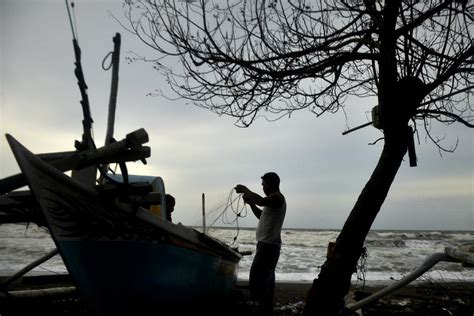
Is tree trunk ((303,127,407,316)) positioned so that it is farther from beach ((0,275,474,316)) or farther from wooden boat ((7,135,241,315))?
wooden boat ((7,135,241,315))

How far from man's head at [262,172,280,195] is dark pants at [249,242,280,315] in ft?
2.66

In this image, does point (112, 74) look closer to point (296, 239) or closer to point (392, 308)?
point (392, 308)

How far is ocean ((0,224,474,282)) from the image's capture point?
1351 centimetres

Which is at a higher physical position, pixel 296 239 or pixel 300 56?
pixel 300 56

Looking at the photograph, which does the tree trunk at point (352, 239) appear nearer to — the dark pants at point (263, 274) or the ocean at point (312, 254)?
the dark pants at point (263, 274)

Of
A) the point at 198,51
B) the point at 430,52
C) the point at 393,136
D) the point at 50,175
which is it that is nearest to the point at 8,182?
the point at 50,175

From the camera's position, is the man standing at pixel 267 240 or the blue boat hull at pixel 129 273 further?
the man standing at pixel 267 240

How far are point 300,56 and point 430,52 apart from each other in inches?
68.1

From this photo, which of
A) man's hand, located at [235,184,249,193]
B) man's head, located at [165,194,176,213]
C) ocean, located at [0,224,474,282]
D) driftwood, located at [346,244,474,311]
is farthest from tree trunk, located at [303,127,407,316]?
man's head, located at [165,194,176,213]

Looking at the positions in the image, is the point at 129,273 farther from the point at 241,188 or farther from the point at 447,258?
the point at 447,258

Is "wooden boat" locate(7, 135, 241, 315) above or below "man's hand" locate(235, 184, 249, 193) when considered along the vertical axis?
below

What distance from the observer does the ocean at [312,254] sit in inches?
532

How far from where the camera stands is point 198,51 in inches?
211

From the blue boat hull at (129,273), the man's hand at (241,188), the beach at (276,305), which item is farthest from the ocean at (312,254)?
the blue boat hull at (129,273)
